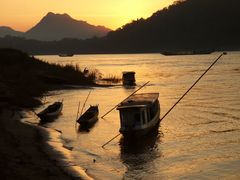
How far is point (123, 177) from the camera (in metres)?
25.3

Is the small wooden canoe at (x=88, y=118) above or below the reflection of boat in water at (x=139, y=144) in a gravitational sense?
above

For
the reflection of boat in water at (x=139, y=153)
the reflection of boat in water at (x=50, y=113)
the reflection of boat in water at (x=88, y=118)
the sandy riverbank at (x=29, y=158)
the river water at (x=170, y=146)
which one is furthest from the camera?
the reflection of boat in water at (x=50, y=113)

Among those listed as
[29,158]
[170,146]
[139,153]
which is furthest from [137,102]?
[29,158]

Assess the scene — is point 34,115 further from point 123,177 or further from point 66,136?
point 123,177

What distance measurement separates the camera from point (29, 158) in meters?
24.6

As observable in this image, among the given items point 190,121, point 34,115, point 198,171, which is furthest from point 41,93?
point 198,171

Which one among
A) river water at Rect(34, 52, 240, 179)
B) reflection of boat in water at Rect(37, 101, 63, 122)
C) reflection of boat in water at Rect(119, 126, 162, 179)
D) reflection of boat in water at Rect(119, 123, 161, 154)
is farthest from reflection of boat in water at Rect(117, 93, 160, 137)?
reflection of boat in water at Rect(37, 101, 63, 122)

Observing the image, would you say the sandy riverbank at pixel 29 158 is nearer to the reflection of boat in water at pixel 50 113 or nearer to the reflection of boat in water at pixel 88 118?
the reflection of boat in water at pixel 88 118

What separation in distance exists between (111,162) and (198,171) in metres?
5.76

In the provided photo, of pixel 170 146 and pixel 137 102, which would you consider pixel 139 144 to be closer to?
pixel 170 146

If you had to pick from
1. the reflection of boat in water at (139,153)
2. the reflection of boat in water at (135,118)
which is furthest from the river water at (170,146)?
the reflection of boat in water at (135,118)

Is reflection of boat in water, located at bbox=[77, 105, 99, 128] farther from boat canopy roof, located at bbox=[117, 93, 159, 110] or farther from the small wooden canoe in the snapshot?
boat canopy roof, located at bbox=[117, 93, 159, 110]

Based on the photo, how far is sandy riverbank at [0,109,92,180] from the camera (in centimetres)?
2052

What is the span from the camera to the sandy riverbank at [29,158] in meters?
20.5
